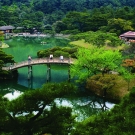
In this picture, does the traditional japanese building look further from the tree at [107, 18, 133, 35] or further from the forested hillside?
the forested hillside

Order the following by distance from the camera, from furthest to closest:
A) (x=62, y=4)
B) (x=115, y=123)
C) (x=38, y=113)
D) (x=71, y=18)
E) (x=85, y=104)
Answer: (x=62, y=4) < (x=71, y=18) < (x=85, y=104) < (x=38, y=113) < (x=115, y=123)

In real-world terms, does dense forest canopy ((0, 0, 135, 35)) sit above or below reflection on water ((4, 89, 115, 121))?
above

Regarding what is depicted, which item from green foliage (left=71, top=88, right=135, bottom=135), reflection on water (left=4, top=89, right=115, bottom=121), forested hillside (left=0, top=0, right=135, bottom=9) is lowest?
reflection on water (left=4, top=89, right=115, bottom=121)

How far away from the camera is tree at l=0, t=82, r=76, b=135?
31.1ft

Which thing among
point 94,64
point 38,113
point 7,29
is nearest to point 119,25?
point 7,29

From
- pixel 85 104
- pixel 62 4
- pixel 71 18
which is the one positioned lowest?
pixel 85 104

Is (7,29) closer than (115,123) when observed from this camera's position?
No

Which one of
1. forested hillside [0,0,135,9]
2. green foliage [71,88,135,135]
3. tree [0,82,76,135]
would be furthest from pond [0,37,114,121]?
forested hillside [0,0,135,9]

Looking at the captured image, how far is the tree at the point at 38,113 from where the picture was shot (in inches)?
374

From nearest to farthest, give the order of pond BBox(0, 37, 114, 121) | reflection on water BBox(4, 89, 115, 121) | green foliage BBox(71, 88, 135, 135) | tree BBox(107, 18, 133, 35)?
green foliage BBox(71, 88, 135, 135), reflection on water BBox(4, 89, 115, 121), pond BBox(0, 37, 114, 121), tree BBox(107, 18, 133, 35)

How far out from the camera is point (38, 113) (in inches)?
402

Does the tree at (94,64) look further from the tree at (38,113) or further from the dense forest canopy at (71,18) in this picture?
the dense forest canopy at (71,18)

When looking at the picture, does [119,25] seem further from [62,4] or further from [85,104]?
[62,4]

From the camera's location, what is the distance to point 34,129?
1024cm
